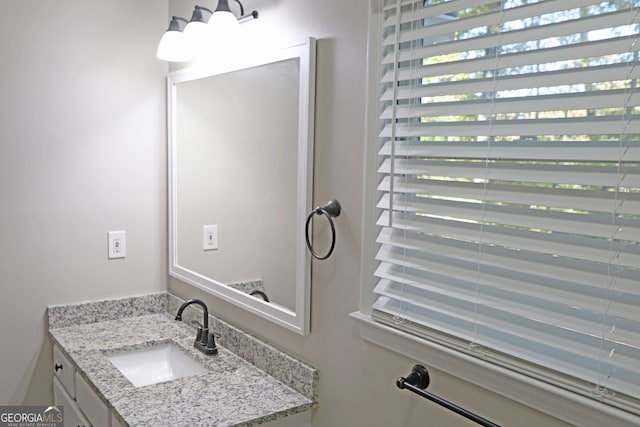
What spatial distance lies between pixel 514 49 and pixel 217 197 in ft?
4.60

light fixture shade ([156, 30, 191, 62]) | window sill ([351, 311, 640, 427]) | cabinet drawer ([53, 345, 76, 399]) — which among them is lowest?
cabinet drawer ([53, 345, 76, 399])

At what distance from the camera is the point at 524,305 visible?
3.65ft

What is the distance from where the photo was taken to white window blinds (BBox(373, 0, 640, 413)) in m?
0.97

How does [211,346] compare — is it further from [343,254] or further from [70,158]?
→ [70,158]

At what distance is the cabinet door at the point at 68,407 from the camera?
6.43 feet

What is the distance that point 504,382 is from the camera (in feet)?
3.68

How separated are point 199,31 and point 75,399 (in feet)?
4.69

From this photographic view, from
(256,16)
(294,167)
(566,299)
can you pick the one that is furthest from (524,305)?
(256,16)

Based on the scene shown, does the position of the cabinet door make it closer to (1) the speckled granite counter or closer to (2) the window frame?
(1) the speckled granite counter

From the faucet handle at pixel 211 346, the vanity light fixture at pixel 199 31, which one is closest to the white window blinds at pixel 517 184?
the vanity light fixture at pixel 199 31

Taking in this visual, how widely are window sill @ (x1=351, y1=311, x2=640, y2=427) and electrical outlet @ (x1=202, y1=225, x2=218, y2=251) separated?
3.22 feet

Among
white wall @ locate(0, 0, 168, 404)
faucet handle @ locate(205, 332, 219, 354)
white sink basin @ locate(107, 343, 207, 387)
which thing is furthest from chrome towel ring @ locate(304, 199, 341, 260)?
white wall @ locate(0, 0, 168, 404)

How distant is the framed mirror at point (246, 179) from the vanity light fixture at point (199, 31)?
0.12 m

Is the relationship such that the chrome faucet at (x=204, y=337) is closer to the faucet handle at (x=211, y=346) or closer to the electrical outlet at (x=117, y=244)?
the faucet handle at (x=211, y=346)
